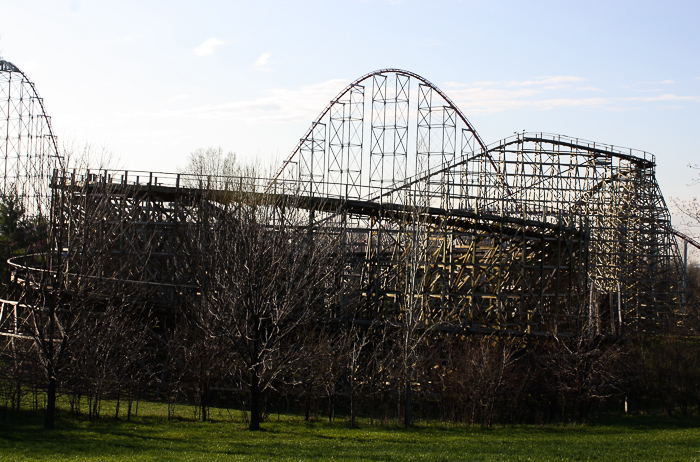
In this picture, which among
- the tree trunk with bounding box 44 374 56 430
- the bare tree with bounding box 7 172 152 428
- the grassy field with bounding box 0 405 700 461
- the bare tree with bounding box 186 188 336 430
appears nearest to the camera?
the grassy field with bounding box 0 405 700 461

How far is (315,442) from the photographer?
10648 millimetres

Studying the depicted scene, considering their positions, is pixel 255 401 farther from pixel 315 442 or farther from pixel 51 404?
pixel 51 404

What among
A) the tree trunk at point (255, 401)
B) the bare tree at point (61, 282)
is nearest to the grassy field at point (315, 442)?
the tree trunk at point (255, 401)

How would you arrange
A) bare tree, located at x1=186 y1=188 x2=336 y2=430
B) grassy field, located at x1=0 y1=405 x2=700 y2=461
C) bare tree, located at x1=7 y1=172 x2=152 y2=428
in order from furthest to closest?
bare tree, located at x1=186 y1=188 x2=336 y2=430 → bare tree, located at x1=7 y1=172 x2=152 y2=428 → grassy field, located at x1=0 y1=405 x2=700 y2=461

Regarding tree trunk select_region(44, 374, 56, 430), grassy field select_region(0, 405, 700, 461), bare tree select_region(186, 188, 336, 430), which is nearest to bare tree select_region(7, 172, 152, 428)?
tree trunk select_region(44, 374, 56, 430)

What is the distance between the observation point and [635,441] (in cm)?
1116

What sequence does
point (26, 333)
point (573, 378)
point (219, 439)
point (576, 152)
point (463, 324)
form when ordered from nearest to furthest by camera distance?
point (219, 439) → point (26, 333) → point (573, 378) → point (463, 324) → point (576, 152)

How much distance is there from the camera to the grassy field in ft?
29.4

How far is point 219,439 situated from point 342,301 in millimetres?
5932

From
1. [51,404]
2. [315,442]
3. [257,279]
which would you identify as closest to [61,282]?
[51,404]

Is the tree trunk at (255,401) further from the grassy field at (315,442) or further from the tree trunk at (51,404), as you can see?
the tree trunk at (51,404)

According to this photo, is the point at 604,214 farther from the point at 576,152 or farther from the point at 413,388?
the point at 413,388

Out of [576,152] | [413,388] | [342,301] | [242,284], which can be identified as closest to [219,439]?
[242,284]

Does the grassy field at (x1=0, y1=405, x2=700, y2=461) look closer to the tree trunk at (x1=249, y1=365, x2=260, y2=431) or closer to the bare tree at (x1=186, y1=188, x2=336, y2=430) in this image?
the tree trunk at (x1=249, y1=365, x2=260, y2=431)
